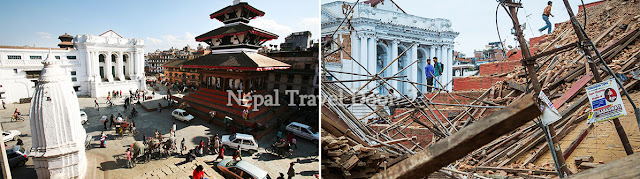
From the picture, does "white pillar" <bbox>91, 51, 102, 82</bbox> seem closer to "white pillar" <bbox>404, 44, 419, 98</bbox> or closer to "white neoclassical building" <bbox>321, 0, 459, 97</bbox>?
"white neoclassical building" <bbox>321, 0, 459, 97</bbox>

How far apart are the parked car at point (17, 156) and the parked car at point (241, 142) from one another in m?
2.43

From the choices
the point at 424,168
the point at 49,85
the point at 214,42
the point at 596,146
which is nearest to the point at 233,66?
the point at 214,42

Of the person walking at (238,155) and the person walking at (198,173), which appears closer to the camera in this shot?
the person walking at (198,173)

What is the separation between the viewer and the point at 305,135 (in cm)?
485

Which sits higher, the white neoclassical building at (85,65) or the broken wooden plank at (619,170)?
the white neoclassical building at (85,65)

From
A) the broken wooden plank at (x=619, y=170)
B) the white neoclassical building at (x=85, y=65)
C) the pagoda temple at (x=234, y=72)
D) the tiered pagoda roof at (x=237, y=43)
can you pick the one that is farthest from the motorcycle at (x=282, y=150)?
the broken wooden plank at (x=619, y=170)

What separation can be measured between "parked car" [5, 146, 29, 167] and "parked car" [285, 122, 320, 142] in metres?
3.56

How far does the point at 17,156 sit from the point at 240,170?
9.03 feet

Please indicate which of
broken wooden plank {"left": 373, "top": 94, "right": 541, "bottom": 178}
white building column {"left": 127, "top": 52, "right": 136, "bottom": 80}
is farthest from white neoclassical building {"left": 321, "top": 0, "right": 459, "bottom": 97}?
white building column {"left": 127, "top": 52, "right": 136, "bottom": 80}

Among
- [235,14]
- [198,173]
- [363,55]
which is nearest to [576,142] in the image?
[363,55]

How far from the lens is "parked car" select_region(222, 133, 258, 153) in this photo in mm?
4418

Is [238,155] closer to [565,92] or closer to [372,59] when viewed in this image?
[372,59]

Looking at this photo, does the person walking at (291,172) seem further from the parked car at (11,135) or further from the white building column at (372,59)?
the parked car at (11,135)

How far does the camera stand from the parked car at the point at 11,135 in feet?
11.2
